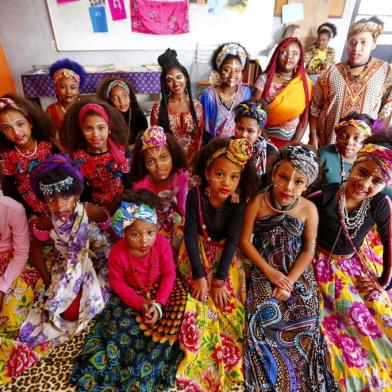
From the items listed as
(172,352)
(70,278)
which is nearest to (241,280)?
(172,352)

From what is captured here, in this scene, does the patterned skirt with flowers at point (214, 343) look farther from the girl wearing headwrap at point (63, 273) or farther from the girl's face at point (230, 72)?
the girl's face at point (230, 72)

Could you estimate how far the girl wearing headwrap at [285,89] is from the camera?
2.23m

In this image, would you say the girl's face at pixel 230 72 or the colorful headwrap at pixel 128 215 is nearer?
the colorful headwrap at pixel 128 215

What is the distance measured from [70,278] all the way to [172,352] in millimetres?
614

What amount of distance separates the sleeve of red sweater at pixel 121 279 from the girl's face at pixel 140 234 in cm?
8

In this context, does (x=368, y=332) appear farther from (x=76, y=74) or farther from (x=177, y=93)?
(x=76, y=74)

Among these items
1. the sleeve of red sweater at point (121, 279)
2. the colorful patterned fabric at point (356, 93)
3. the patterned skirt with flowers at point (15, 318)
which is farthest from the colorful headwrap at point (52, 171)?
the colorful patterned fabric at point (356, 93)

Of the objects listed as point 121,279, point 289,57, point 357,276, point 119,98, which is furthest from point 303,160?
point 119,98

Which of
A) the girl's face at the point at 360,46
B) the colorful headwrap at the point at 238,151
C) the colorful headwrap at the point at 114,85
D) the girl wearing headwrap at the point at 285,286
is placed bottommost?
the girl wearing headwrap at the point at 285,286

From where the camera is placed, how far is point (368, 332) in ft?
4.23

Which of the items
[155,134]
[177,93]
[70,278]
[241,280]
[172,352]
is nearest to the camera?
[172,352]

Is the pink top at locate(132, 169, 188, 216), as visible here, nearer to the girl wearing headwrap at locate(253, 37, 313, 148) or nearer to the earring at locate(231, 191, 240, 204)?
the earring at locate(231, 191, 240, 204)

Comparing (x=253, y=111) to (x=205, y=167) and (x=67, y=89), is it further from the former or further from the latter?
(x=67, y=89)

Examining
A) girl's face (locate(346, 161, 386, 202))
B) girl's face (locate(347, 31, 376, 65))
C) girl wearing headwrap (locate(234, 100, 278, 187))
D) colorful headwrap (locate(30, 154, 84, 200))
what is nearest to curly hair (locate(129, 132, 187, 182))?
girl wearing headwrap (locate(234, 100, 278, 187))
